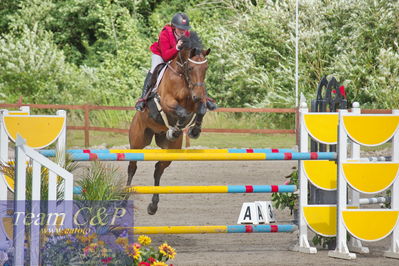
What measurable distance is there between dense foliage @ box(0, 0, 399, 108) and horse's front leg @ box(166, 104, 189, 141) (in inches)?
518

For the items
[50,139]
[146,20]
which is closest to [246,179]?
[50,139]

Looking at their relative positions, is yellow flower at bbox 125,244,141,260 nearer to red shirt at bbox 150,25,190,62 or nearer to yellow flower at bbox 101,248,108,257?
yellow flower at bbox 101,248,108,257

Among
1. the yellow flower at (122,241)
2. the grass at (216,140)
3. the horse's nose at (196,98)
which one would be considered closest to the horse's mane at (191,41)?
the horse's nose at (196,98)

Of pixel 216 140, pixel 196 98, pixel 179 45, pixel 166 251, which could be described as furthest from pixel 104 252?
pixel 216 140

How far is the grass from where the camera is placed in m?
18.2

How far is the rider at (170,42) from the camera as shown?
812 cm

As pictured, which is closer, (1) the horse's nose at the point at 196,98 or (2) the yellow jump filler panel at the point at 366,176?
(2) the yellow jump filler panel at the point at 366,176

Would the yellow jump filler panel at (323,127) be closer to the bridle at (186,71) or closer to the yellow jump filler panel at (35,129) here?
the bridle at (186,71)

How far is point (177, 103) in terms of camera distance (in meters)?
8.12

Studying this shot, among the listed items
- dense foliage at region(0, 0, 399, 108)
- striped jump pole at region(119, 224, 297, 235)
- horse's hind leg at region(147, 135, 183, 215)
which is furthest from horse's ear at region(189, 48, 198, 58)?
dense foliage at region(0, 0, 399, 108)

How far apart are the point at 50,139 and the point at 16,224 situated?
166 centimetres

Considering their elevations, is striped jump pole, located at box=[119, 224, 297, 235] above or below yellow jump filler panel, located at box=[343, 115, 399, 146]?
below

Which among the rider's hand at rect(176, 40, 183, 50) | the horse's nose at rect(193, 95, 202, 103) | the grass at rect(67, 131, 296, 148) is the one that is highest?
the rider's hand at rect(176, 40, 183, 50)

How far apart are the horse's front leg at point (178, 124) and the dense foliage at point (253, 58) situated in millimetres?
13147
